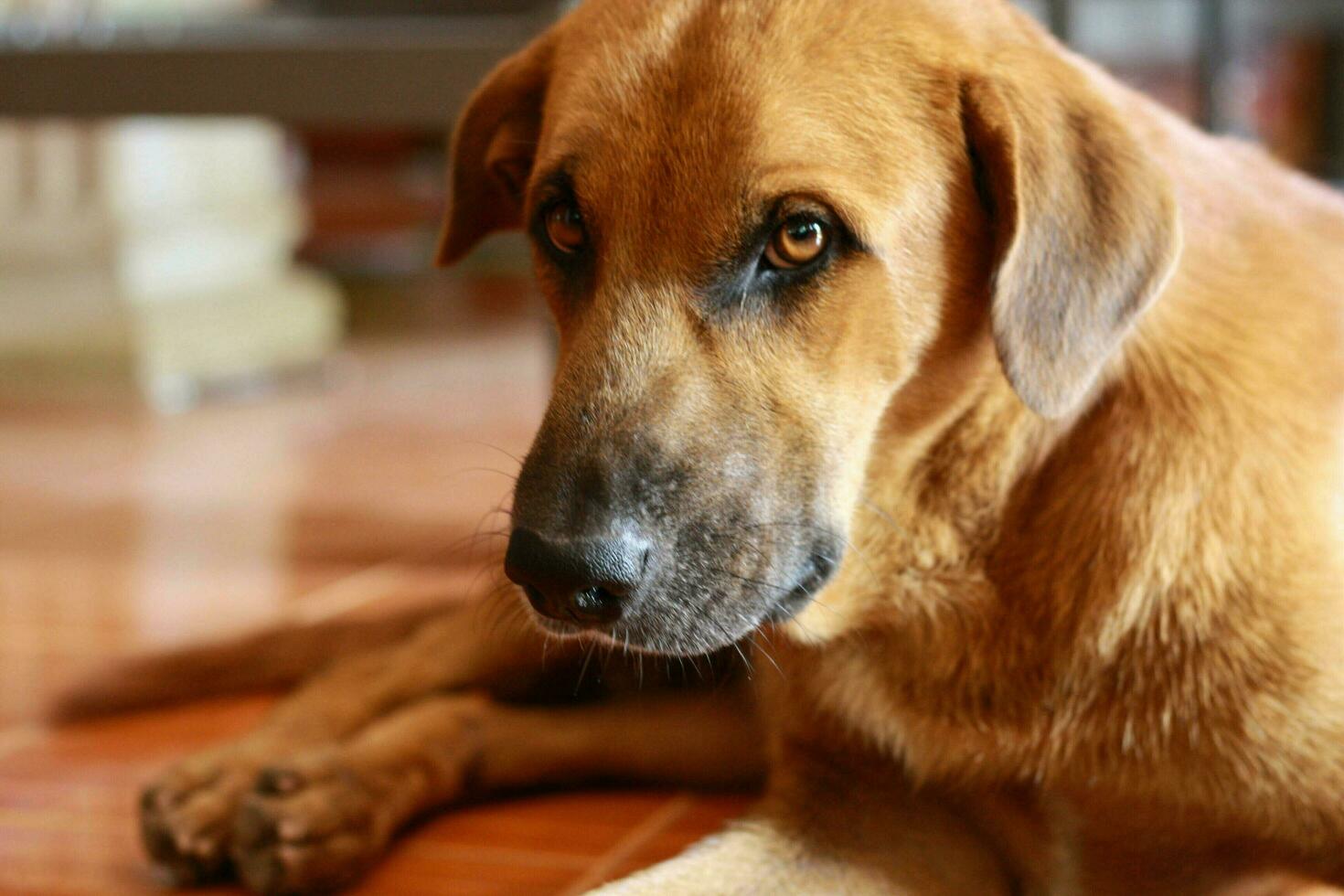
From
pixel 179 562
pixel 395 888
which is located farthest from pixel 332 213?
pixel 395 888

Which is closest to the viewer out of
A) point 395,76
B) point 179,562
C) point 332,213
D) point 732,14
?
point 732,14

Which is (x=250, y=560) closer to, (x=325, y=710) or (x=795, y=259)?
(x=325, y=710)

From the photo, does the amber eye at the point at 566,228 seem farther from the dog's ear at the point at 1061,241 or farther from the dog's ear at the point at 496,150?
the dog's ear at the point at 1061,241

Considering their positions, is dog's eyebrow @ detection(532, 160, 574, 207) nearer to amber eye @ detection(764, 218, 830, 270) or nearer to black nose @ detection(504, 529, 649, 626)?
amber eye @ detection(764, 218, 830, 270)

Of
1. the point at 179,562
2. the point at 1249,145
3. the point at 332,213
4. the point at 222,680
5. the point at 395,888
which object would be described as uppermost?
the point at 1249,145

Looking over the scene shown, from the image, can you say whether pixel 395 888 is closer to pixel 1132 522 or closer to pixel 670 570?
pixel 670 570

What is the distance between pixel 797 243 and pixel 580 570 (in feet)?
1.19

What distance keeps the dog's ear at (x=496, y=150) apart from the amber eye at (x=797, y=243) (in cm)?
44

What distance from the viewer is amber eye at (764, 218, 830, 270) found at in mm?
1515

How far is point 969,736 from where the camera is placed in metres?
1.66

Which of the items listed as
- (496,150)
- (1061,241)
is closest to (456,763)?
(496,150)

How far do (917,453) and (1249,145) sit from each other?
0.64 m

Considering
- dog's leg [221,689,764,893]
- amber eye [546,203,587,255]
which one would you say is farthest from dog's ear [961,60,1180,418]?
dog's leg [221,689,764,893]

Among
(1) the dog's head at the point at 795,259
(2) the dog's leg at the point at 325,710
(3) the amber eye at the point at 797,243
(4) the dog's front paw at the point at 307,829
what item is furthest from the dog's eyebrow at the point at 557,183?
(4) the dog's front paw at the point at 307,829
